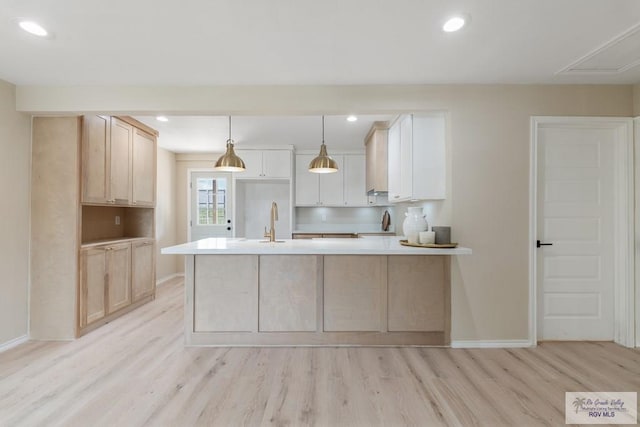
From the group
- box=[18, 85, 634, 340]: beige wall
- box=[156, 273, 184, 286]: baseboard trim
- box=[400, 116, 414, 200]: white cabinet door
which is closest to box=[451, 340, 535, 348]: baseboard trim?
box=[18, 85, 634, 340]: beige wall

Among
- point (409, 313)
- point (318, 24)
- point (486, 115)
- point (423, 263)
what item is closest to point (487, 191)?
point (486, 115)

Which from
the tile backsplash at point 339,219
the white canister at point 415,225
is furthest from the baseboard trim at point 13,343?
the tile backsplash at point 339,219

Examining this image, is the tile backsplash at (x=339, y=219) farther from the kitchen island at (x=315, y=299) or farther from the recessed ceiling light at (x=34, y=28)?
the recessed ceiling light at (x=34, y=28)

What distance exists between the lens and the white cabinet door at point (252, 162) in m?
5.54

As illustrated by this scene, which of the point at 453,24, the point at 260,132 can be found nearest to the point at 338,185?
the point at 260,132

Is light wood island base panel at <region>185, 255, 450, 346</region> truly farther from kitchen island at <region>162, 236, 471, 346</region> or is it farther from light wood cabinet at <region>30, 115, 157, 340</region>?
light wood cabinet at <region>30, 115, 157, 340</region>

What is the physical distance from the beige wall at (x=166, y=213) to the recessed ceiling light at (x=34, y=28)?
11.5ft

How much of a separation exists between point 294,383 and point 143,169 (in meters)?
3.46

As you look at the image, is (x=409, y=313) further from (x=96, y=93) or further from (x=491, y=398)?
(x=96, y=93)

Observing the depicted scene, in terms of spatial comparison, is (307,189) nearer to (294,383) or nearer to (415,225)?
(415,225)

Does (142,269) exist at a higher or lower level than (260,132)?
lower

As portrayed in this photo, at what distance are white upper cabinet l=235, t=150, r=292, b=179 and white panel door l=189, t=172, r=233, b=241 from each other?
24.1 inches

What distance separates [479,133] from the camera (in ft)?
9.53

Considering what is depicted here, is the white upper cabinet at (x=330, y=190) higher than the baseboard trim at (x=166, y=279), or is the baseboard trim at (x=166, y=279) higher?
the white upper cabinet at (x=330, y=190)
